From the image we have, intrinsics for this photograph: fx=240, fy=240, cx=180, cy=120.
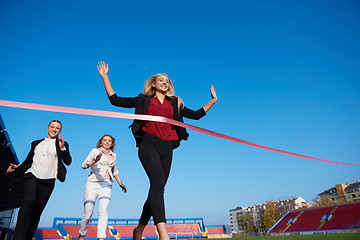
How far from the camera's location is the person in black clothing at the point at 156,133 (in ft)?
7.35

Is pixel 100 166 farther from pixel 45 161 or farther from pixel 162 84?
pixel 162 84

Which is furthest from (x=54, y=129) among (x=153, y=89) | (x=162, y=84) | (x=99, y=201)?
(x=162, y=84)

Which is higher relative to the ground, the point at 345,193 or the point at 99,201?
the point at 345,193

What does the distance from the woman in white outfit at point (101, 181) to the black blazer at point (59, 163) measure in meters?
0.33

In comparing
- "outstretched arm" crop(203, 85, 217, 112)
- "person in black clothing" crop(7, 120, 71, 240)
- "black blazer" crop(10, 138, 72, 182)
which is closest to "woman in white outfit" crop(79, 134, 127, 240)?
"black blazer" crop(10, 138, 72, 182)

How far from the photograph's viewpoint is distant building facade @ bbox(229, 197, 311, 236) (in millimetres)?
74213

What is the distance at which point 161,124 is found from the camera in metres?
2.64

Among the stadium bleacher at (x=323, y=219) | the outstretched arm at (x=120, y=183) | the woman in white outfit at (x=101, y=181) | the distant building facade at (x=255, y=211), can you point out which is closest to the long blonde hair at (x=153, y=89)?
the woman in white outfit at (x=101, y=181)

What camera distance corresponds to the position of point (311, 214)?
42.8 m

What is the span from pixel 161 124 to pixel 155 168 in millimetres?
523

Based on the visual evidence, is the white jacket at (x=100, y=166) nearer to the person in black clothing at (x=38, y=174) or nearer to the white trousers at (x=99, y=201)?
the white trousers at (x=99, y=201)

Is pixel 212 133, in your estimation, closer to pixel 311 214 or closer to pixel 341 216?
pixel 341 216

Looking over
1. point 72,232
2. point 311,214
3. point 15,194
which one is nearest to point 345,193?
point 311,214

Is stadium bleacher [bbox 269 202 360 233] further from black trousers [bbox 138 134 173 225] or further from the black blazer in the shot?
the black blazer
